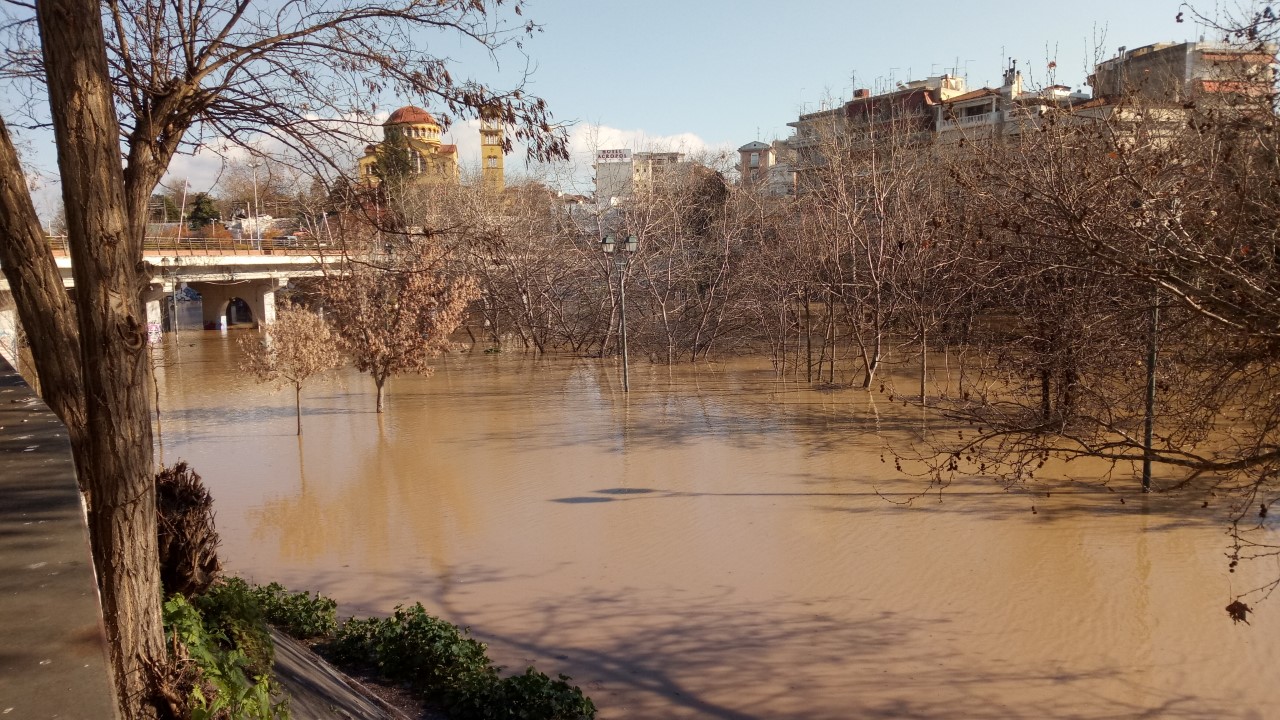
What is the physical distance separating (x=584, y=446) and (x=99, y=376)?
47.2 ft

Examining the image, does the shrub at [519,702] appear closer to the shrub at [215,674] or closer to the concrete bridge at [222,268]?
the shrub at [215,674]

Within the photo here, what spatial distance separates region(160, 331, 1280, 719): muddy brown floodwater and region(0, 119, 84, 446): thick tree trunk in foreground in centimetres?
458

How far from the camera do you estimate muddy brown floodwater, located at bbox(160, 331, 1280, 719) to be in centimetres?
764

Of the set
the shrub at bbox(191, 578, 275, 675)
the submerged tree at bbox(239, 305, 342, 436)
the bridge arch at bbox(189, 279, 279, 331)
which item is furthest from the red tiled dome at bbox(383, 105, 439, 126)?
the bridge arch at bbox(189, 279, 279, 331)

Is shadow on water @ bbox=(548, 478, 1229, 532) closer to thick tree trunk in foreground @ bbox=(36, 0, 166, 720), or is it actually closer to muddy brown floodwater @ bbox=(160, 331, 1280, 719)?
muddy brown floodwater @ bbox=(160, 331, 1280, 719)

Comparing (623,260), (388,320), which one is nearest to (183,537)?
(388,320)

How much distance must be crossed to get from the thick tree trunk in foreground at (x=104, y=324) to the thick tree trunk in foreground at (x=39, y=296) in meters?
0.31

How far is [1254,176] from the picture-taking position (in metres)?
7.43

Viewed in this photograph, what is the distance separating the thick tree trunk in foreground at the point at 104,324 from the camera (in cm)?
385

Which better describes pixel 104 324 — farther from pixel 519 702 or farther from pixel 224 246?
pixel 224 246

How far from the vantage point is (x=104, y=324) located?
3.91 meters

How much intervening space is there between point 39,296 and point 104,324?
1.72 feet

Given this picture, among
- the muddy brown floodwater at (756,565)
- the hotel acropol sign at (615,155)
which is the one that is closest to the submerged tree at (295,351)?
the muddy brown floodwater at (756,565)

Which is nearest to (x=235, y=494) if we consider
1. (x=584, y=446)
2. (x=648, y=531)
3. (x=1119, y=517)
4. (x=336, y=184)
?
(x=584, y=446)
